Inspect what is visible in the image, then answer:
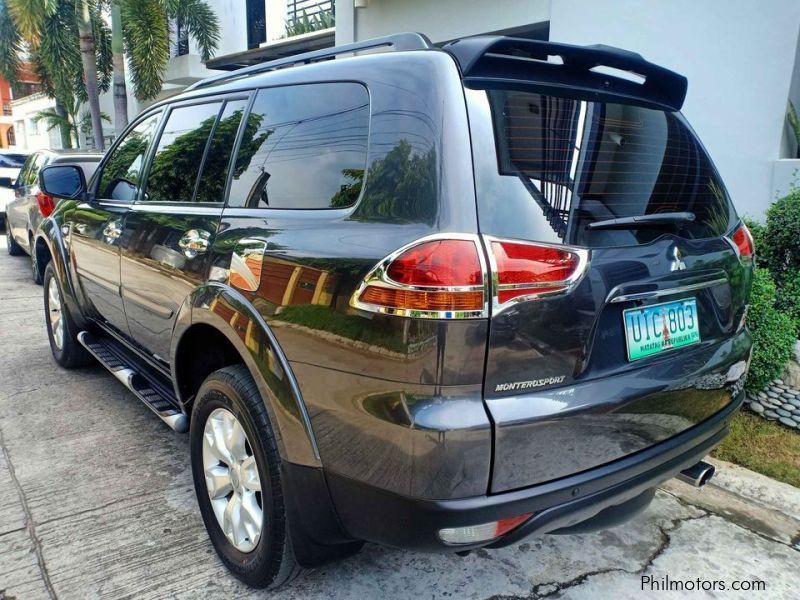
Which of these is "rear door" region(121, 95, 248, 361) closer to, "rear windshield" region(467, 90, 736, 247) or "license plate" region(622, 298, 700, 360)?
"rear windshield" region(467, 90, 736, 247)

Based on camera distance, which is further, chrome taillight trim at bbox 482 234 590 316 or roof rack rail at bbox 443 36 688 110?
roof rack rail at bbox 443 36 688 110

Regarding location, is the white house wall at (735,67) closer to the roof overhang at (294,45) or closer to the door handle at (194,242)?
the door handle at (194,242)

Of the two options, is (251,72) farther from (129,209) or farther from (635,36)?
(635,36)

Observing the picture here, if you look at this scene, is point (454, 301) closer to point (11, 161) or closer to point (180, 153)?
point (180, 153)

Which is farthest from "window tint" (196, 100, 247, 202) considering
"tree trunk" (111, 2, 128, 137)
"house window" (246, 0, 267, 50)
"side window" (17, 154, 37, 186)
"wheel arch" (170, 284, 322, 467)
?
"house window" (246, 0, 267, 50)

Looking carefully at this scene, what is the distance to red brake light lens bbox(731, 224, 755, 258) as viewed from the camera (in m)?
2.31

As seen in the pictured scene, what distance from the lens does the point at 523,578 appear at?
2.39 meters

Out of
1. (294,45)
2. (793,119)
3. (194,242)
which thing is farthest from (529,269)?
(294,45)

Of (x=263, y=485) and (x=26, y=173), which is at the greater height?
(x=26, y=173)

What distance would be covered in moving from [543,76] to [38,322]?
19.1 feet

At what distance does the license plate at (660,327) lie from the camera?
1.84 m

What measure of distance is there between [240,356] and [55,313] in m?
3.09

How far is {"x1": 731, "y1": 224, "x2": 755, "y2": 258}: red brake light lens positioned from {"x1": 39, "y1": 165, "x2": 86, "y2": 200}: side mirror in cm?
365

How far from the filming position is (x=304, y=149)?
2.12 meters
